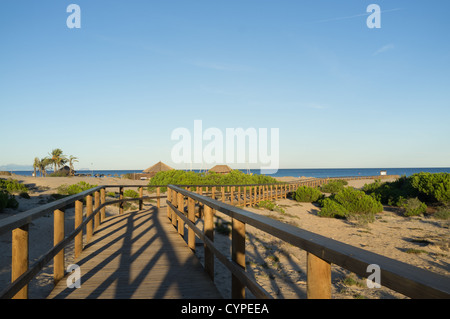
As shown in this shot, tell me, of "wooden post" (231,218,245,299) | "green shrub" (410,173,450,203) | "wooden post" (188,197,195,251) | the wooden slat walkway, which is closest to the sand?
the wooden slat walkway

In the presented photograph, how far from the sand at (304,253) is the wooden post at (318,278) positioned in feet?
14.8

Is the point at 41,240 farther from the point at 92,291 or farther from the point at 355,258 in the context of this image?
the point at 355,258

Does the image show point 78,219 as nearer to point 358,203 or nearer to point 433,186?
point 358,203

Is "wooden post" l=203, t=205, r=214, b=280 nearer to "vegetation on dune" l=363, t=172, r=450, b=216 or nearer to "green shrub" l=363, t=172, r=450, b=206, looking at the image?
"vegetation on dune" l=363, t=172, r=450, b=216

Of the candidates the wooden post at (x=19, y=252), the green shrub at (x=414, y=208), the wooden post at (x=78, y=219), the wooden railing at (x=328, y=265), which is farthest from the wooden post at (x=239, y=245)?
the green shrub at (x=414, y=208)

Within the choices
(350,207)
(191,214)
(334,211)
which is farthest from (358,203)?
(191,214)

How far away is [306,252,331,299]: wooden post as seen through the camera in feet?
5.56

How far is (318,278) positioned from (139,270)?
347 cm

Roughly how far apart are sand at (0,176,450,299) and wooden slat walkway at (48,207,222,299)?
101 centimetres

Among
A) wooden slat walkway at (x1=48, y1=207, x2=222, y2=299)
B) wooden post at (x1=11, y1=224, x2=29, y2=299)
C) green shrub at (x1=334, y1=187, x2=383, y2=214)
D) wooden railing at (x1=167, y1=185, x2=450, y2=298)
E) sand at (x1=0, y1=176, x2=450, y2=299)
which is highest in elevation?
wooden railing at (x1=167, y1=185, x2=450, y2=298)

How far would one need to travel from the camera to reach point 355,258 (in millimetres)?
1411

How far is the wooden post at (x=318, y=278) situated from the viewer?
1695 millimetres
